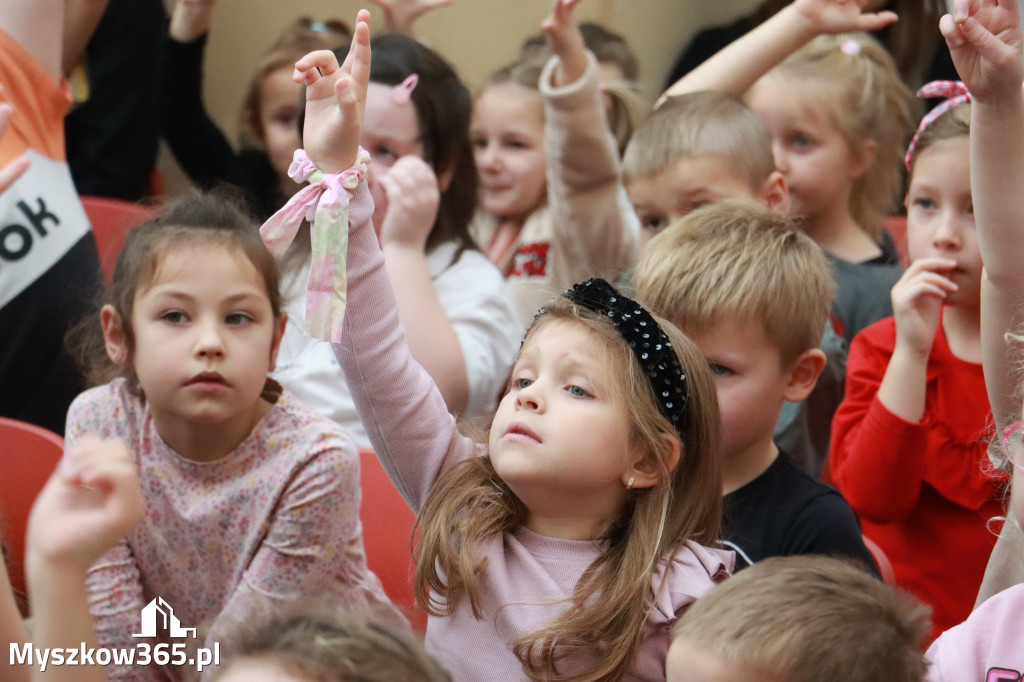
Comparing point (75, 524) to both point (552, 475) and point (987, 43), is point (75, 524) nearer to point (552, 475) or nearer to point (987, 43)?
point (552, 475)

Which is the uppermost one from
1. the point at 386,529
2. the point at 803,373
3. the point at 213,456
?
the point at 803,373

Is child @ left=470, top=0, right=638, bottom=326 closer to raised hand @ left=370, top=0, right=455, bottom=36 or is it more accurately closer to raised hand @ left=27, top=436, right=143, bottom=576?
raised hand @ left=370, top=0, right=455, bottom=36

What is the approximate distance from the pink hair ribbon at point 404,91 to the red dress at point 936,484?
3.56ft

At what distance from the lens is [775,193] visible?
209 cm

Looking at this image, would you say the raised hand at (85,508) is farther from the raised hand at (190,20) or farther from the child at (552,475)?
the raised hand at (190,20)

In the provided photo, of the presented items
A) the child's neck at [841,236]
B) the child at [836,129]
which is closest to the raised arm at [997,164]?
the child at [836,129]

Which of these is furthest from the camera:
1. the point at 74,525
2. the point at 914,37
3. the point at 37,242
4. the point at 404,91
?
the point at 914,37

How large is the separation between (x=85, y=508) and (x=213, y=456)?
2.26ft

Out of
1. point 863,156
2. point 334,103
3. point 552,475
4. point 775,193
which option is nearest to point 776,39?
point 775,193

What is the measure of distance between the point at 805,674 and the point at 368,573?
87 centimetres

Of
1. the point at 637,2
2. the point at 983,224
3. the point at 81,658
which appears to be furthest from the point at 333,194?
the point at 637,2

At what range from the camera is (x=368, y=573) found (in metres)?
1.63

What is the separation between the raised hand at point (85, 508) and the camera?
895mm

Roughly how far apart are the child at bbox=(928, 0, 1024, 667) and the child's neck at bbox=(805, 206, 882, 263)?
981 mm
